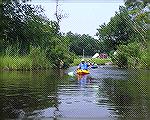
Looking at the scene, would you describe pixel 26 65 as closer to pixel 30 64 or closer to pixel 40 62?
pixel 30 64

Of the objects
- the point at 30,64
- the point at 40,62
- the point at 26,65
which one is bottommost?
the point at 26,65

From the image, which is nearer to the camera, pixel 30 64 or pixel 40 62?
pixel 30 64

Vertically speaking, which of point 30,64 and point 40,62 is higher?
point 40,62

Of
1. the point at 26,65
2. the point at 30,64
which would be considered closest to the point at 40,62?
the point at 30,64

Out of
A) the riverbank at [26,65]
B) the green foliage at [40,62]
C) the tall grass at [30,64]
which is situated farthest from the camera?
the green foliage at [40,62]

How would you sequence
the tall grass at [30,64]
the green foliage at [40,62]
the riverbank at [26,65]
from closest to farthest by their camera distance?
1. the riverbank at [26,65]
2. the tall grass at [30,64]
3. the green foliage at [40,62]

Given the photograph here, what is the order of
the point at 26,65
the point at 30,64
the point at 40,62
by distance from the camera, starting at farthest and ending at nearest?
the point at 40,62, the point at 30,64, the point at 26,65

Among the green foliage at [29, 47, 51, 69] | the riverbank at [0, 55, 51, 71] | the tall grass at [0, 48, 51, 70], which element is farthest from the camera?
the green foliage at [29, 47, 51, 69]

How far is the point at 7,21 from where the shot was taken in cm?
569

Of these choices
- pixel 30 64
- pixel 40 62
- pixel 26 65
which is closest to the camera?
pixel 26 65

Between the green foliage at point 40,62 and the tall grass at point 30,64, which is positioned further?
the green foliage at point 40,62

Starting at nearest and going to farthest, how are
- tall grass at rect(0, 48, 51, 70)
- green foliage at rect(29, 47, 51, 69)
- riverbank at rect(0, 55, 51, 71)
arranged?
riverbank at rect(0, 55, 51, 71) < tall grass at rect(0, 48, 51, 70) < green foliage at rect(29, 47, 51, 69)

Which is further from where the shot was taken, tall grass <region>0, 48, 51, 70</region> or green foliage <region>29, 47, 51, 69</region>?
green foliage <region>29, 47, 51, 69</region>

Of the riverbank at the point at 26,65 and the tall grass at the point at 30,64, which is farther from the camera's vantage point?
the tall grass at the point at 30,64
